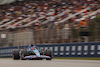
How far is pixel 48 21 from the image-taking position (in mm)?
21141

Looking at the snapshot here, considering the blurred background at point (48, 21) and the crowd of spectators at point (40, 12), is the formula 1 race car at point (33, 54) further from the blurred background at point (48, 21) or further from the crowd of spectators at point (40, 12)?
the crowd of spectators at point (40, 12)

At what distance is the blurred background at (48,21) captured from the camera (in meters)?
14.0

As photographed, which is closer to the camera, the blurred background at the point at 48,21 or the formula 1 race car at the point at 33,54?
the formula 1 race car at the point at 33,54

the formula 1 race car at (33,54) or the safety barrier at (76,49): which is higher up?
the formula 1 race car at (33,54)

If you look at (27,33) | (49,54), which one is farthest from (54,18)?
(49,54)

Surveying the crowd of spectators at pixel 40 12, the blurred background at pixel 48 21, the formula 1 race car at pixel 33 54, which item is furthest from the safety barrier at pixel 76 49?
the crowd of spectators at pixel 40 12

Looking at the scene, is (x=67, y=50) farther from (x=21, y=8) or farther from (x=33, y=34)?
(x=21, y=8)

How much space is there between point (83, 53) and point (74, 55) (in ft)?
2.14

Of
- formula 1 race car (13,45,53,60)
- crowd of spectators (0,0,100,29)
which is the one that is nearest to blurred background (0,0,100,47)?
crowd of spectators (0,0,100,29)

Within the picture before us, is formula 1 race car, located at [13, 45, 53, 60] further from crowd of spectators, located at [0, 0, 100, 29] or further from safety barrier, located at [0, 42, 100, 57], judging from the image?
crowd of spectators, located at [0, 0, 100, 29]

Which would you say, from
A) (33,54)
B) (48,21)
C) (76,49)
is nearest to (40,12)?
(48,21)

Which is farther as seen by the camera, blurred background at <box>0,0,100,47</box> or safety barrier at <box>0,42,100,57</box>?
blurred background at <box>0,0,100,47</box>

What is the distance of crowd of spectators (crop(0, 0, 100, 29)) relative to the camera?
20.5m

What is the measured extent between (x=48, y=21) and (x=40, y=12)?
10.1 ft
